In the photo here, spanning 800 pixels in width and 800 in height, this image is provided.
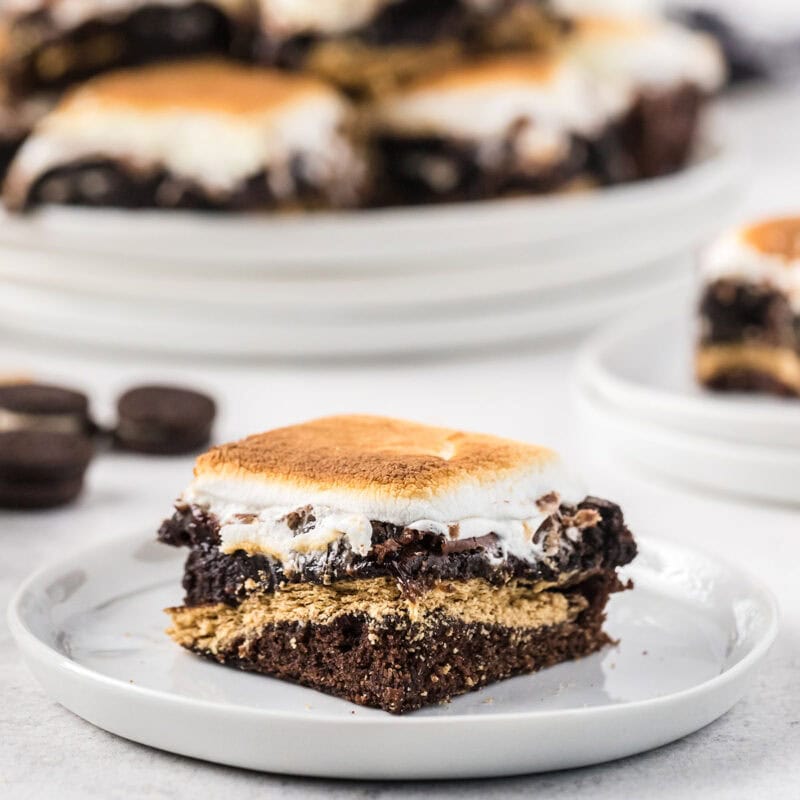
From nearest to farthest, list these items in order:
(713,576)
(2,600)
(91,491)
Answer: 1. (713,576)
2. (2,600)
3. (91,491)

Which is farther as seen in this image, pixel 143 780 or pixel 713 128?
pixel 713 128

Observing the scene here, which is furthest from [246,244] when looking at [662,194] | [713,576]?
[713,576]

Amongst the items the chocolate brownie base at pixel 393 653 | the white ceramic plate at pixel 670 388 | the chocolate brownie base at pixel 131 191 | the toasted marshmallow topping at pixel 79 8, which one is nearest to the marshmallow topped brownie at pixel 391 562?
the chocolate brownie base at pixel 393 653

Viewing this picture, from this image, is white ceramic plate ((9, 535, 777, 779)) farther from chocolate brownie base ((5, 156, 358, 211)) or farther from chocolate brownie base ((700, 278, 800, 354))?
chocolate brownie base ((5, 156, 358, 211))

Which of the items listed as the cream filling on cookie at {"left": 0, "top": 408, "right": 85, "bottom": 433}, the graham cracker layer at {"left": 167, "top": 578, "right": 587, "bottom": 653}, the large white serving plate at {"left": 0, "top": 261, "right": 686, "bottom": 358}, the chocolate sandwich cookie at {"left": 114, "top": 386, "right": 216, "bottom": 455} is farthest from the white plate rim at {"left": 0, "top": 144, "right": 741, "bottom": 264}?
the graham cracker layer at {"left": 167, "top": 578, "right": 587, "bottom": 653}

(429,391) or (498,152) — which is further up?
(498,152)

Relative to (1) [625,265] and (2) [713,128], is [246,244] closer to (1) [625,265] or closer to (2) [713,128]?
(1) [625,265]

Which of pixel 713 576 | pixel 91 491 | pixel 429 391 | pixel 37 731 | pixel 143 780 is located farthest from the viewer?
pixel 429 391

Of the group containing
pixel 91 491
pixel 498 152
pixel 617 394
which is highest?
pixel 498 152
